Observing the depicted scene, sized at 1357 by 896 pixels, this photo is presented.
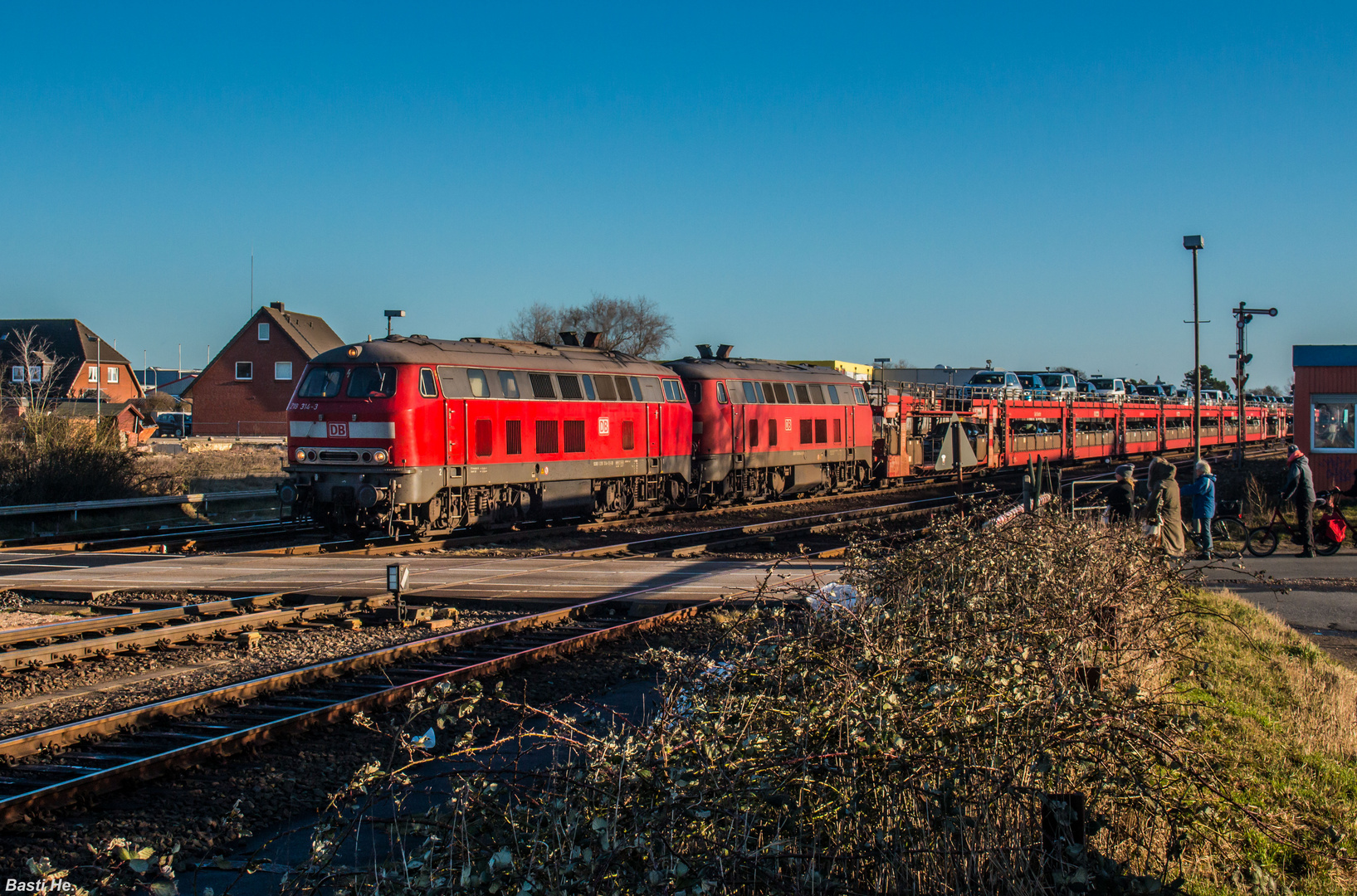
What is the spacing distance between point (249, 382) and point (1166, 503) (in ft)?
199

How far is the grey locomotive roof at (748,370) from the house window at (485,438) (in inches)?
303

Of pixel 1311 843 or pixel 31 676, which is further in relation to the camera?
pixel 31 676

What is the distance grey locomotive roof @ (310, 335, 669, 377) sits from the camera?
1812 centimetres

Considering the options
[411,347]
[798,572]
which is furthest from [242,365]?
[798,572]

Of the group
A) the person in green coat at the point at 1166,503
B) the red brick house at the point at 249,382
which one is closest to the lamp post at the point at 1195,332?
the person in green coat at the point at 1166,503

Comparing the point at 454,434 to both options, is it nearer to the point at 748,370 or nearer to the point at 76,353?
the point at 748,370

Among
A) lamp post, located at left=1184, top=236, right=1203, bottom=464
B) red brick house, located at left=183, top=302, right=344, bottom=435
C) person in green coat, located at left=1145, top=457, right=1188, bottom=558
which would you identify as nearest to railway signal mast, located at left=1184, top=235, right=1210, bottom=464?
lamp post, located at left=1184, top=236, right=1203, bottom=464

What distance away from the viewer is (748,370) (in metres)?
27.3

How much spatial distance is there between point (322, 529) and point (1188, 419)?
48.8 meters

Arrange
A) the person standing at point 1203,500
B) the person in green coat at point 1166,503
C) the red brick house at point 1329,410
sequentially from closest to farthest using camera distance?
the person in green coat at point 1166,503 → the person standing at point 1203,500 → the red brick house at point 1329,410

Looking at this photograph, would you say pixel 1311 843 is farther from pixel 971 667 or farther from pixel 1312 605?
pixel 1312 605

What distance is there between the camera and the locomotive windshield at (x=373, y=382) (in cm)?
1769

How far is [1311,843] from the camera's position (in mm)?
4914

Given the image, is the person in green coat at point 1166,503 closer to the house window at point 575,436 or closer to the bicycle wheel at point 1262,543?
the bicycle wheel at point 1262,543
